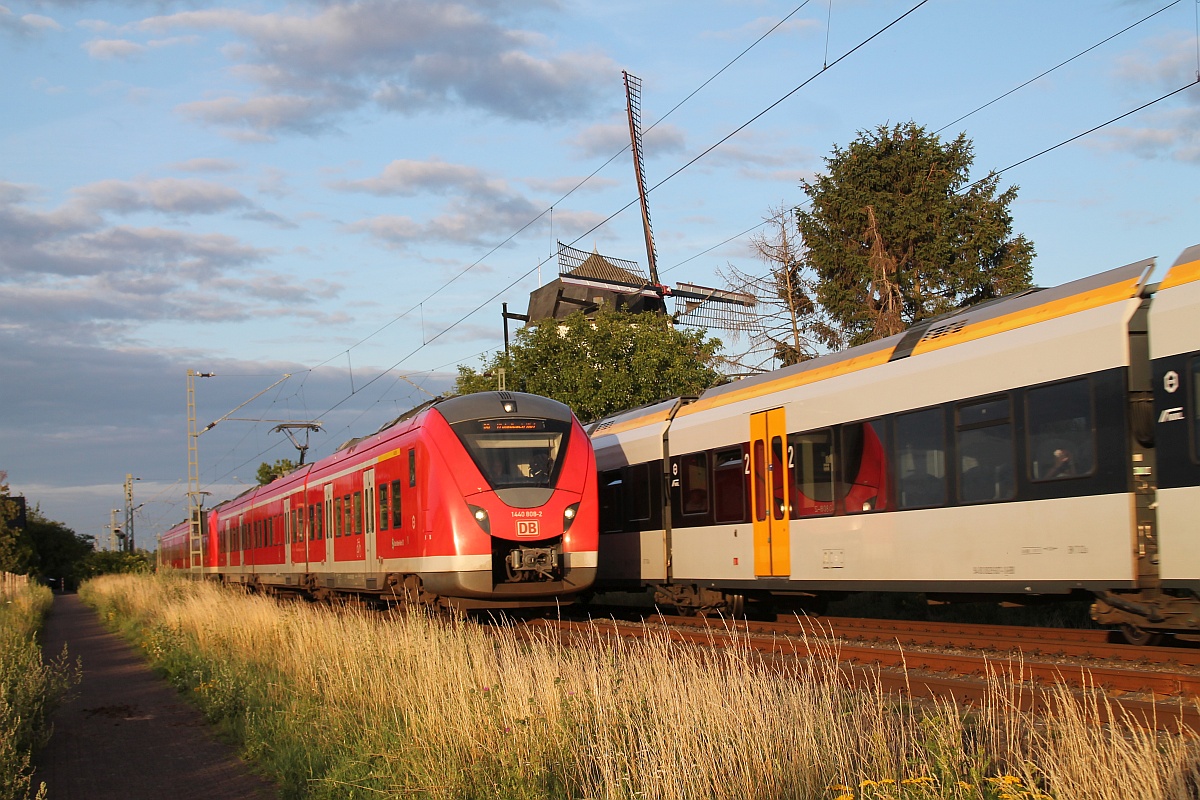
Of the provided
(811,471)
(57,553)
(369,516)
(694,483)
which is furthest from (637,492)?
(57,553)

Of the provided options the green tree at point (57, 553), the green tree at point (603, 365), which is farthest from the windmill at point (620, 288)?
the green tree at point (57, 553)

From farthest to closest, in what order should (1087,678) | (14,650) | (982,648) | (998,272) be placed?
(998,272)
(14,650)
(982,648)
(1087,678)

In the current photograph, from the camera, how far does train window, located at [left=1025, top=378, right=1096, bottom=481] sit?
1042cm

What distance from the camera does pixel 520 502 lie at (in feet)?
53.0

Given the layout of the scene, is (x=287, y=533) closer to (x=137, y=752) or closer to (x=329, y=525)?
(x=329, y=525)

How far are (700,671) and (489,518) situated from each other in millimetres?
8289

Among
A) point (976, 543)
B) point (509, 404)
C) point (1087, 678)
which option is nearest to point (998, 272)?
point (509, 404)

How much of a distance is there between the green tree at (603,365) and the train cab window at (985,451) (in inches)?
895

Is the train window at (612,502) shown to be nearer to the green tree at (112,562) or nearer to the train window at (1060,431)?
the train window at (1060,431)

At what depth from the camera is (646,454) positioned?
19062 millimetres

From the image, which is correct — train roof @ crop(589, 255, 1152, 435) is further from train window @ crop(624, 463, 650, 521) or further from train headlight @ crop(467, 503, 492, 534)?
train headlight @ crop(467, 503, 492, 534)

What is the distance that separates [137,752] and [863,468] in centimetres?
831

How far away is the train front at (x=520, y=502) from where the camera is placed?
15.9 m

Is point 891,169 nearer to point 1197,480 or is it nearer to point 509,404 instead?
point 509,404
